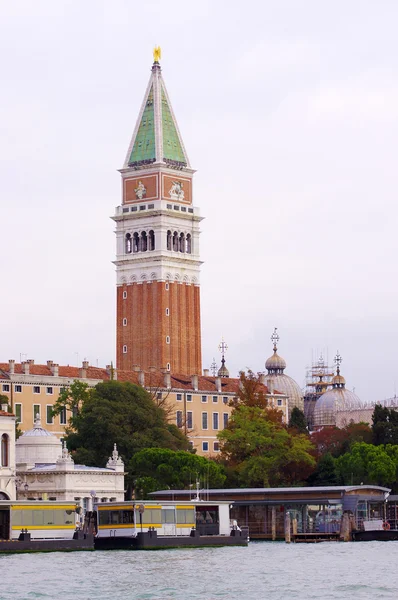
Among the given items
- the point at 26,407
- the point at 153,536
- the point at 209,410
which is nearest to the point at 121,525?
the point at 153,536

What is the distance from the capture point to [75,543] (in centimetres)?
7925

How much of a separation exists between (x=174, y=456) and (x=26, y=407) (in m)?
29.3

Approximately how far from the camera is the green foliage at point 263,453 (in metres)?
114

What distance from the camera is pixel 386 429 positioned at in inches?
4973

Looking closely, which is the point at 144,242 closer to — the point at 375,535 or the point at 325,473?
the point at 325,473

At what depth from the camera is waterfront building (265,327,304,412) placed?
17675 centimetres

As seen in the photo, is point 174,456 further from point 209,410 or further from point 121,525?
point 209,410

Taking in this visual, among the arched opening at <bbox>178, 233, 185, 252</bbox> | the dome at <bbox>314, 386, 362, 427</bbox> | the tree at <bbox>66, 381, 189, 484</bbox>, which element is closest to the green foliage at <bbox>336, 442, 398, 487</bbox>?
the tree at <bbox>66, 381, 189, 484</bbox>

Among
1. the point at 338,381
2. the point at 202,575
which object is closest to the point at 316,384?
the point at 338,381

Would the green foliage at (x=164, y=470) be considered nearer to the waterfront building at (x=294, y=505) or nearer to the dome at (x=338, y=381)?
the waterfront building at (x=294, y=505)

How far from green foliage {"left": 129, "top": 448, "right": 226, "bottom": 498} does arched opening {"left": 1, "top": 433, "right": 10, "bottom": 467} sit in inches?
512

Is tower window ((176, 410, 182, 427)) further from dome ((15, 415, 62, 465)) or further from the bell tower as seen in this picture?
dome ((15, 415, 62, 465))

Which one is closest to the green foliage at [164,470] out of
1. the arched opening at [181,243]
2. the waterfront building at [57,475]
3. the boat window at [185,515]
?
the waterfront building at [57,475]

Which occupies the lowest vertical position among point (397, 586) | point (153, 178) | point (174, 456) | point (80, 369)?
point (397, 586)
